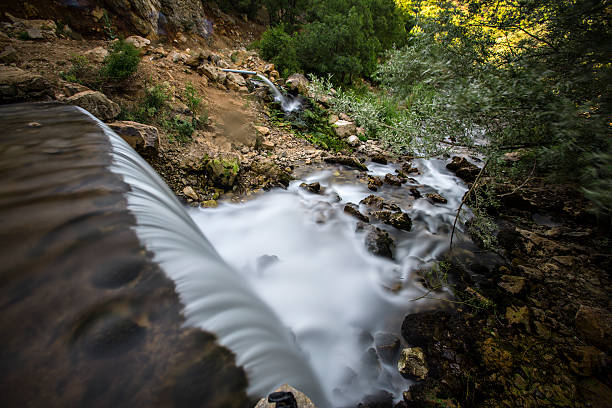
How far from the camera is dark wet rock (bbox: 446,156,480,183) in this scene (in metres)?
5.08

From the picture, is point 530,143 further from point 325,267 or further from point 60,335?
point 60,335

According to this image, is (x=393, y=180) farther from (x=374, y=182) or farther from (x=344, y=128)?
(x=344, y=128)

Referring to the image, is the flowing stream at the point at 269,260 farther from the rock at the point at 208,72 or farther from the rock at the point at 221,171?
the rock at the point at 208,72

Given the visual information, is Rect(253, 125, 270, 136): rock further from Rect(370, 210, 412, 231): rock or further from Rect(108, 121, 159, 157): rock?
Rect(370, 210, 412, 231): rock

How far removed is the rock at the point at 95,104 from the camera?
3.10 m

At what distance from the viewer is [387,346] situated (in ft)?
6.70

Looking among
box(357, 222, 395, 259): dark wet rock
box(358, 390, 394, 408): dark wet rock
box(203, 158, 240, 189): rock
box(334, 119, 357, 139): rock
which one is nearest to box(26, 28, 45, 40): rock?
box(203, 158, 240, 189): rock

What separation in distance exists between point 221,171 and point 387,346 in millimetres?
3126

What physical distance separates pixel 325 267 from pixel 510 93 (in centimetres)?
249

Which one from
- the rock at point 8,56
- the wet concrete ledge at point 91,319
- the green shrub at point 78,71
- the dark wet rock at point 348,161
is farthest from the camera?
the dark wet rock at point 348,161

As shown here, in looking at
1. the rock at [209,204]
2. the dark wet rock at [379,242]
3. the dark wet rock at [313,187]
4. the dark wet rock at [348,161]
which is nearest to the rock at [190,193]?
the rock at [209,204]

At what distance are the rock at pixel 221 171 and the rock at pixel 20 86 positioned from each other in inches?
85.1

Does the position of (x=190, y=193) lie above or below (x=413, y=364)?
below

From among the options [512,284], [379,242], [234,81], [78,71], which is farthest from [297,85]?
[512,284]
